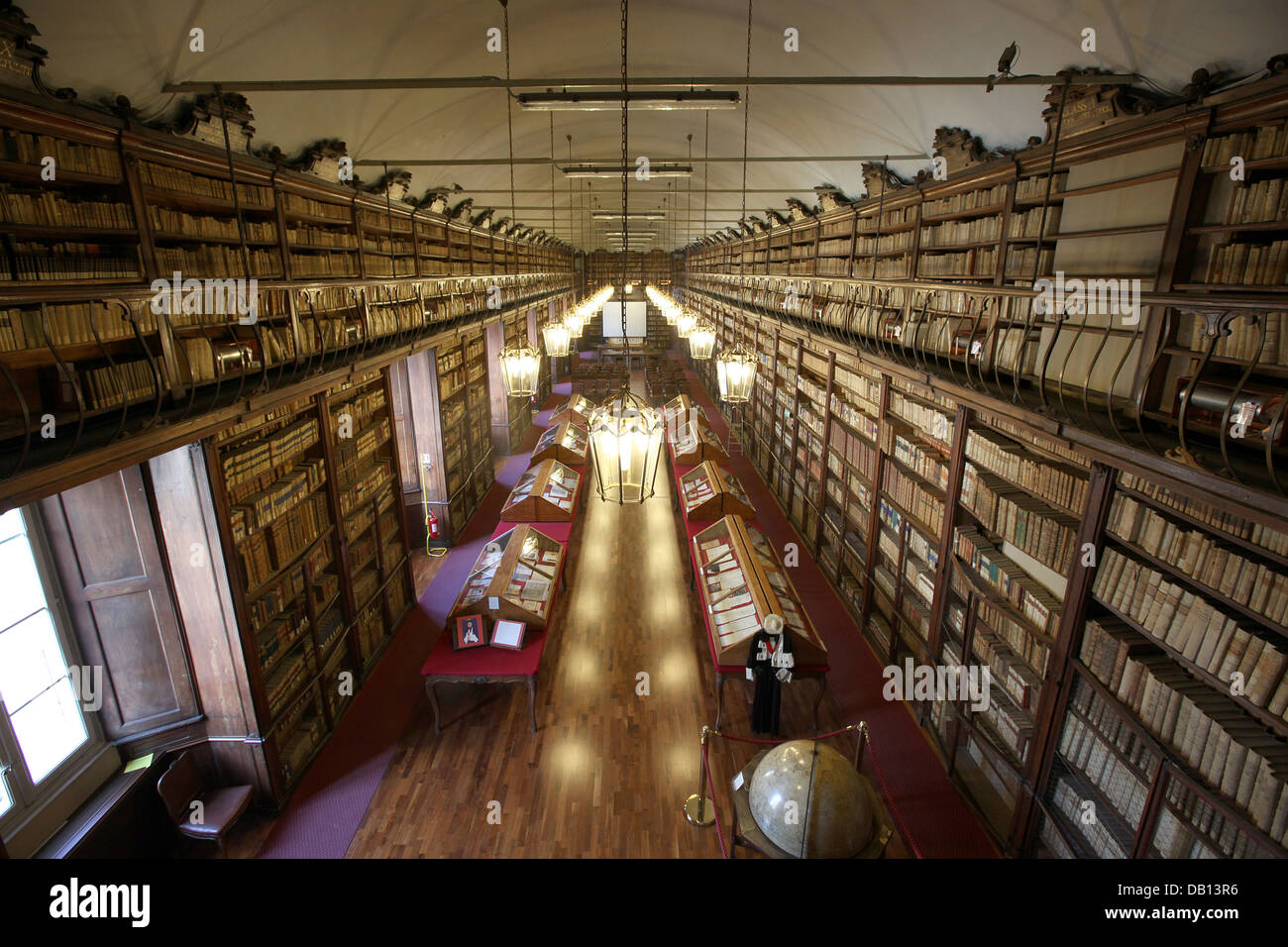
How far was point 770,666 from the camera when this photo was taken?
560 cm

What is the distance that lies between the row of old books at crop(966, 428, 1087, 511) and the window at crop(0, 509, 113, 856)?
6.66 m

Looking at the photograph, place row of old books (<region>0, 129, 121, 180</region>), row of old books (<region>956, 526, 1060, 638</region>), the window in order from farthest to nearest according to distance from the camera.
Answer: row of old books (<region>956, 526, 1060, 638</region>)
the window
row of old books (<region>0, 129, 121, 180</region>)

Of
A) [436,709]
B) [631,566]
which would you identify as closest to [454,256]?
[631,566]

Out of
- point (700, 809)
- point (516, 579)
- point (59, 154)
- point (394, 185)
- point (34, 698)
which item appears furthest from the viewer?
point (394, 185)

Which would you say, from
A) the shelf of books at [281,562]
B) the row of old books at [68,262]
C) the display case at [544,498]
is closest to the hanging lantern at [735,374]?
the display case at [544,498]

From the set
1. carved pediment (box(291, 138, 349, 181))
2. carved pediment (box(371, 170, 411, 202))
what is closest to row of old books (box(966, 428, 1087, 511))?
carved pediment (box(291, 138, 349, 181))

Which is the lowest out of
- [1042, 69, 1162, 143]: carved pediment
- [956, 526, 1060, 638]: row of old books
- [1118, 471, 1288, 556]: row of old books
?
[956, 526, 1060, 638]: row of old books

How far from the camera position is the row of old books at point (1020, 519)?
397 centimetres

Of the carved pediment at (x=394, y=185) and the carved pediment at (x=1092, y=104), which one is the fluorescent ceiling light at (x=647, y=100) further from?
the carved pediment at (x=394, y=185)

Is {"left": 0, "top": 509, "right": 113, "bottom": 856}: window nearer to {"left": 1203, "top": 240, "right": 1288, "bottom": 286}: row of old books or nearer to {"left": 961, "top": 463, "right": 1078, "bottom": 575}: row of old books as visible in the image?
{"left": 961, "top": 463, "right": 1078, "bottom": 575}: row of old books

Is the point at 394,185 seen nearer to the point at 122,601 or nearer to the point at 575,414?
the point at 575,414

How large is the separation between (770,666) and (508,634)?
2611 millimetres

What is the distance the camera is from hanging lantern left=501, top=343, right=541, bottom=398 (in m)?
7.27

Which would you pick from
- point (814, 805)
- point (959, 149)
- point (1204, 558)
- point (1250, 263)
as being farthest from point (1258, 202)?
point (814, 805)
